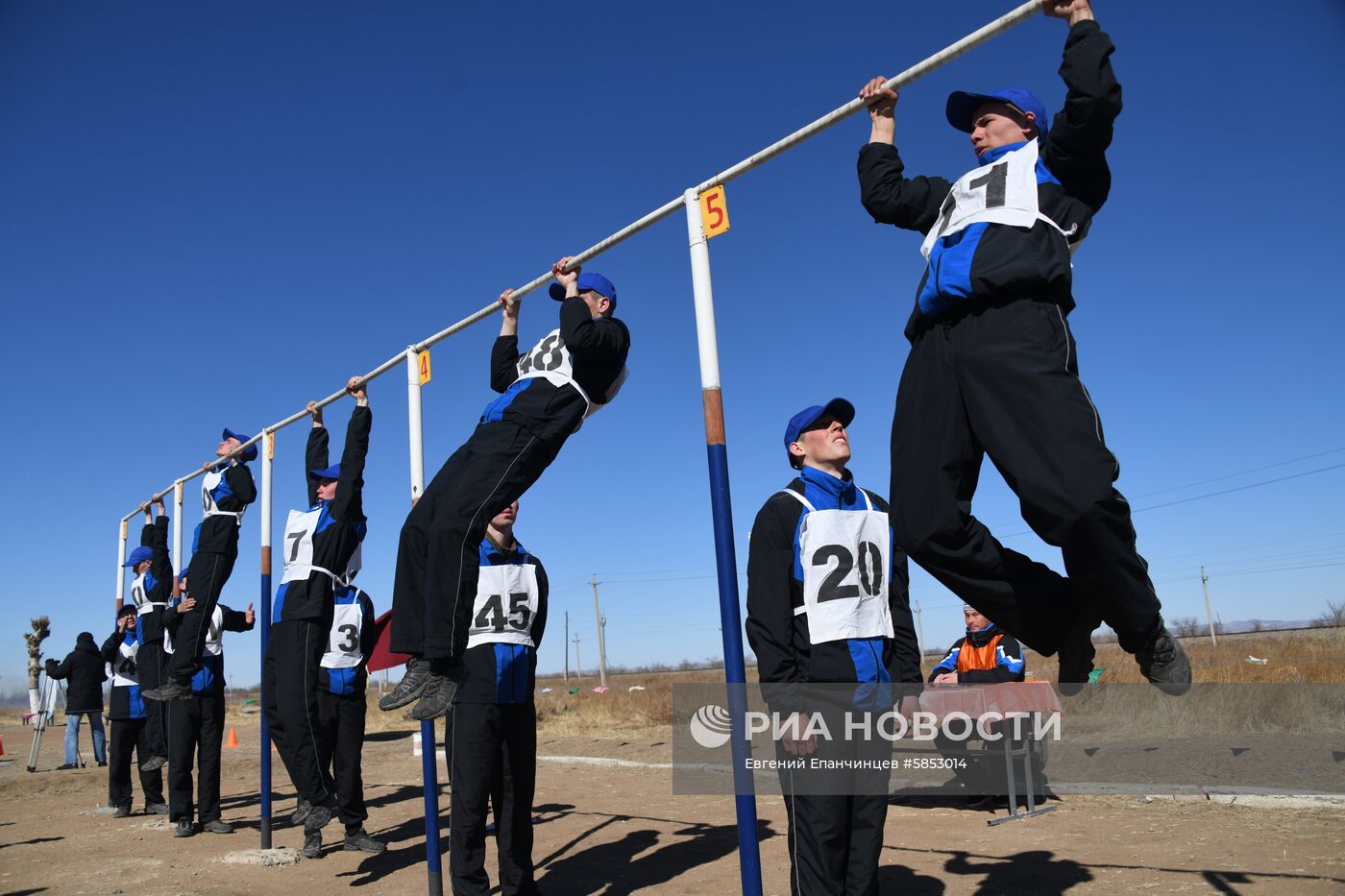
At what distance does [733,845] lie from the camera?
7.20 meters

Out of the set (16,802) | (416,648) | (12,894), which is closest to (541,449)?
(416,648)

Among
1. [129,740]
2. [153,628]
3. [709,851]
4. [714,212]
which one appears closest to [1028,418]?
[714,212]

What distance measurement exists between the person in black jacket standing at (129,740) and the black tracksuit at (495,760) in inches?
240

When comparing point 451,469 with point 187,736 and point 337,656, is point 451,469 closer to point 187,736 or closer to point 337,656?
point 337,656

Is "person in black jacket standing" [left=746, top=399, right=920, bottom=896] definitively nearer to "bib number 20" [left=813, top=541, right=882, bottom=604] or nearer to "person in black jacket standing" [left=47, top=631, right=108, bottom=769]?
"bib number 20" [left=813, top=541, right=882, bottom=604]

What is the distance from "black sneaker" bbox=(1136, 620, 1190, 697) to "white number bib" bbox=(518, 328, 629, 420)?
2987 millimetres

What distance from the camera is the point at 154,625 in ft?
33.6

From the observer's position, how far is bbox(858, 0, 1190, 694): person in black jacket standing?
257 cm

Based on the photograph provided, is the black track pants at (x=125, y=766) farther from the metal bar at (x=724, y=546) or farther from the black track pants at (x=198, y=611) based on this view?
the metal bar at (x=724, y=546)

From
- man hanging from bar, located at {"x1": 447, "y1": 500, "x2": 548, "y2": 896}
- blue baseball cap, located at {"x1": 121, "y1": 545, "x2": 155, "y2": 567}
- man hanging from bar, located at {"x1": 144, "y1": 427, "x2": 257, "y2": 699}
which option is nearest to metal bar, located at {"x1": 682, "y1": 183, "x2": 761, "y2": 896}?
man hanging from bar, located at {"x1": 447, "y1": 500, "x2": 548, "y2": 896}

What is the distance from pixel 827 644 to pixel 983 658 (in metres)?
5.18

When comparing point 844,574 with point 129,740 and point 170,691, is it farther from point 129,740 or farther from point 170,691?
point 129,740

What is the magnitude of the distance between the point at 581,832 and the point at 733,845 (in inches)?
59.4

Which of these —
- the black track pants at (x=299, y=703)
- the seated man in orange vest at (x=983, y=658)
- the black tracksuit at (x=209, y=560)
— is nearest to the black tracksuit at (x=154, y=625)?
the black tracksuit at (x=209, y=560)
